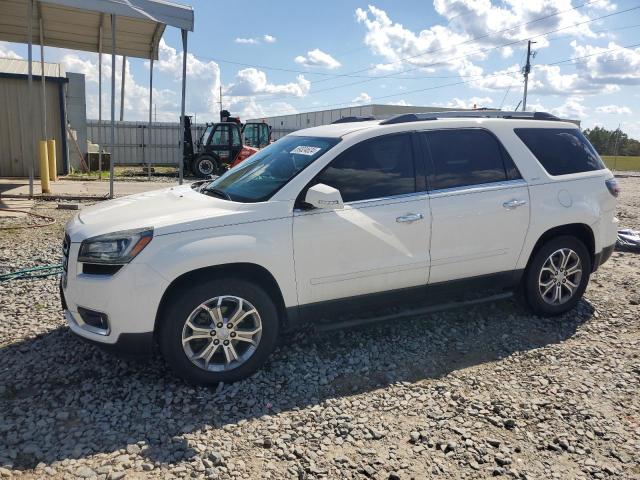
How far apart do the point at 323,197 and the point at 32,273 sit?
4177 mm

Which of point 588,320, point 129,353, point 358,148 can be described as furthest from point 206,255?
point 588,320

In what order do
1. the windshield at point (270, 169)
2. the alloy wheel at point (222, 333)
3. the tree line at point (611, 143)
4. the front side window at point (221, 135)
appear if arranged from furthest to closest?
the tree line at point (611, 143) → the front side window at point (221, 135) → the windshield at point (270, 169) → the alloy wheel at point (222, 333)

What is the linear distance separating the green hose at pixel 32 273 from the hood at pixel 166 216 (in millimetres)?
2299

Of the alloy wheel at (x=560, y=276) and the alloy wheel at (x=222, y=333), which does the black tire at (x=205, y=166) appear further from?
the alloy wheel at (x=222, y=333)

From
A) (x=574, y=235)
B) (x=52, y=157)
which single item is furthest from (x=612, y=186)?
(x=52, y=157)

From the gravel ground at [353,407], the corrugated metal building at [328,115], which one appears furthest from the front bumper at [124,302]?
the corrugated metal building at [328,115]

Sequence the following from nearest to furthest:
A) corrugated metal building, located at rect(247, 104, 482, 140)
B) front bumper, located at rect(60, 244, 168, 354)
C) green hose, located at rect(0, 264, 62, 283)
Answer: front bumper, located at rect(60, 244, 168, 354)
green hose, located at rect(0, 264, 62, 283)
corrugated metal building, located at rect(247, 104, 482, 140)

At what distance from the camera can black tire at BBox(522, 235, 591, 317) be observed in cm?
483

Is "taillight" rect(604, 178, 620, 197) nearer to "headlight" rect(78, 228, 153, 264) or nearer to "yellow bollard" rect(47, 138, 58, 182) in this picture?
"headlight" rect(78, 228, 153, 264)

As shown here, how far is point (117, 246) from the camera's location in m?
3.46

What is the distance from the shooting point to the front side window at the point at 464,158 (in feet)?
14.4

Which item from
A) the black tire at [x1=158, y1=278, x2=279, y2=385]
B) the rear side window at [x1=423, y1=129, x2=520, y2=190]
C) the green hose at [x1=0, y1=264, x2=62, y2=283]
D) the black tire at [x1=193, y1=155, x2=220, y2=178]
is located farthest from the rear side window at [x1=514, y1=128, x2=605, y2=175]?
the black tire at [x1=193, y1=155, x2=220, y2=178]

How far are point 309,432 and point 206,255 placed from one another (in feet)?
4.30

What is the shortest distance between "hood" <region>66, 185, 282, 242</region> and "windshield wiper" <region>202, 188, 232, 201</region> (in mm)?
82
